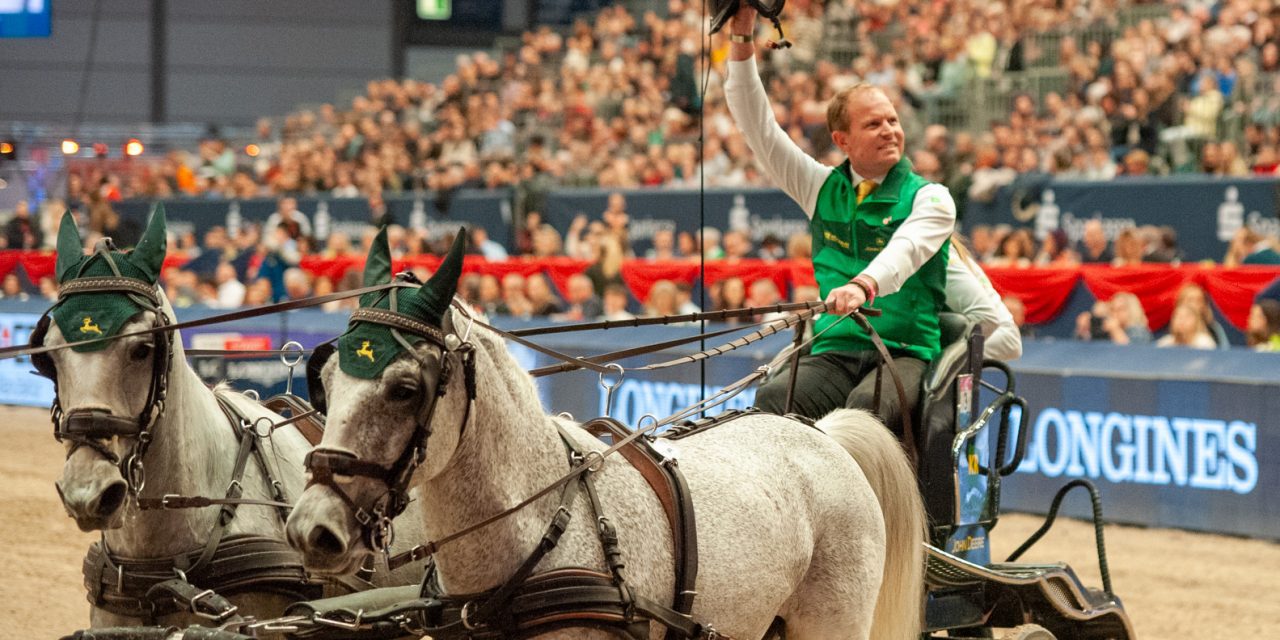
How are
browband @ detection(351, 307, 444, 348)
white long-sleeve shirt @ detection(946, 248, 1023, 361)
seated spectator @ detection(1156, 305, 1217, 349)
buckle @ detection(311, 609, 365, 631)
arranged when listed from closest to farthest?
browband @ detection(351, 307, 444, 348)
buckle @ detection(311, 609, 365, 631)
white long-sleeve shirt @ detection(946, 248, 1023, 361)
seated spectator @ detection(1156, 305, 1217, 349)

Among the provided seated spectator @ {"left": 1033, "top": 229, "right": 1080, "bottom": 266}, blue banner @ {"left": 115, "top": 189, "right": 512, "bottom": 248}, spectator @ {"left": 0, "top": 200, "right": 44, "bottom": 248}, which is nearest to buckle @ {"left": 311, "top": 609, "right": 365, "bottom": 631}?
seated spectator @ {"left": 1033, "top": 229, "right": 1080, "bottom": 266}

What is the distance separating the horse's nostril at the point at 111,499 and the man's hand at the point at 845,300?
1.91 metres

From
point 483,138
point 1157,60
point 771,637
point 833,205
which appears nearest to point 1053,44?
point 1157,60

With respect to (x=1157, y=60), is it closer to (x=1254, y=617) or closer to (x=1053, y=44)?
(x=1053, y=44)

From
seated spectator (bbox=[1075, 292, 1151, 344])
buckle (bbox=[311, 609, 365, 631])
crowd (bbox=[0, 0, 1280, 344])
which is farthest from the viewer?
crowd (bbox=[0, 0, 1280, 344])

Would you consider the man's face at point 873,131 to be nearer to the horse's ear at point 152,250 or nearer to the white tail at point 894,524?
the white tail at point 894,524

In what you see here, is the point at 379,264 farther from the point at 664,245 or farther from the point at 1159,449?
the point at 664,245

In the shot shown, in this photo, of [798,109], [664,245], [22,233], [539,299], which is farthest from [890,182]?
[22,233]

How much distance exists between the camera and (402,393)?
300cm

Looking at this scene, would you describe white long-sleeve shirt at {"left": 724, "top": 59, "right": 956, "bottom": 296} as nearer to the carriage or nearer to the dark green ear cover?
the carriage

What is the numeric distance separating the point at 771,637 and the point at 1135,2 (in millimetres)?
14461

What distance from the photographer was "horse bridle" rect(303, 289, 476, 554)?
2.94 meters

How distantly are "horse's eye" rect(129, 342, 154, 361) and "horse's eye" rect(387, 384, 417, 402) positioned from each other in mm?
1076

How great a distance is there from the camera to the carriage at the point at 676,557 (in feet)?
10.1
